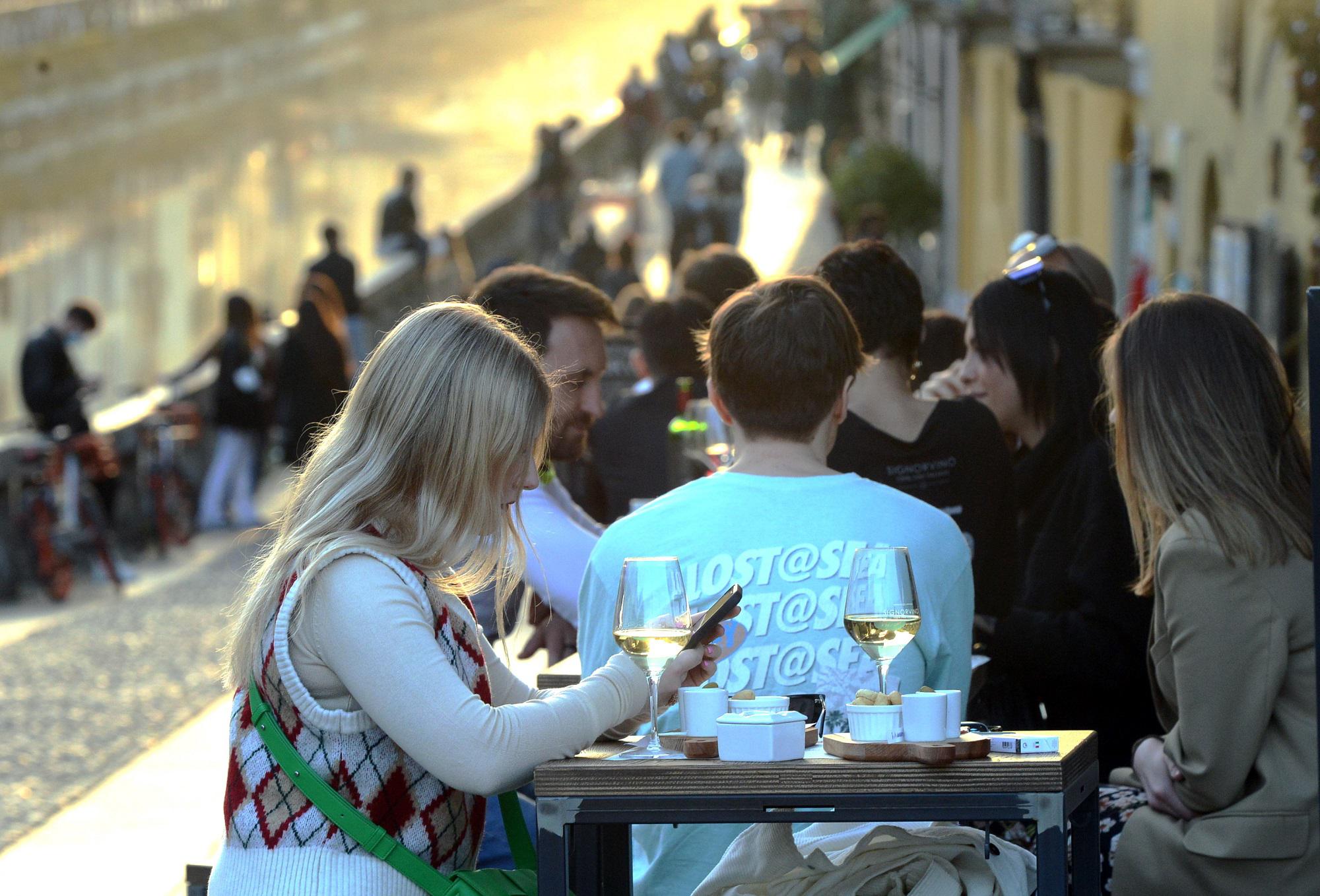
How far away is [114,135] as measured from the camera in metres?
72.6

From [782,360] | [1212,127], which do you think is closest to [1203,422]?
[782,360]

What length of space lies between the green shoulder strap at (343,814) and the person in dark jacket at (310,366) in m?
13.5

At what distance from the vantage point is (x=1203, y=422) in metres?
3.32

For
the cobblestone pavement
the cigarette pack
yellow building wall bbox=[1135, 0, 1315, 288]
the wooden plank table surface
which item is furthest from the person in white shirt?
yellow building wall bbox=[1135, 0, 1315, 288]

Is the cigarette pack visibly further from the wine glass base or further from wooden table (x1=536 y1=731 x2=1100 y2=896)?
the wine glass base

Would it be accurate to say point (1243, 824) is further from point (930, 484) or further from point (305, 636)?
point (305, 636)

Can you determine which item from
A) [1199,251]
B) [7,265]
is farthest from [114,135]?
[1199,251]

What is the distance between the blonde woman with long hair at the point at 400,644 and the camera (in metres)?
2.48

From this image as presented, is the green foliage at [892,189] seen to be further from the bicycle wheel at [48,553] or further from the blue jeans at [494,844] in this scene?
the blue jeans at [494,844]

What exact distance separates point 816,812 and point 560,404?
1911 millimetres

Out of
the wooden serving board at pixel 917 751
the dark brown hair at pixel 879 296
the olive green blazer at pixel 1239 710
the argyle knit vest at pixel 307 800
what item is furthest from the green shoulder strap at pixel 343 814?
the dark brown hair at pixel 879 296

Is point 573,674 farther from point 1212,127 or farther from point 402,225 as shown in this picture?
point 402,225

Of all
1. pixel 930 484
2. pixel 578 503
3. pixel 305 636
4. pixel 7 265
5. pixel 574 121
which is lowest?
pixel 7 265

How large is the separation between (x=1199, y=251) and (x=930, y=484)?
33.0 ft
